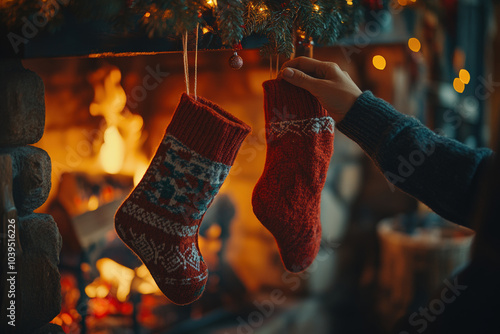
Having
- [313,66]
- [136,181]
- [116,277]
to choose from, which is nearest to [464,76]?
[313,66]

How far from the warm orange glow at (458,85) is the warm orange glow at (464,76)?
25mm

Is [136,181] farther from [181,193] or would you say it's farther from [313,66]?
[313,66]

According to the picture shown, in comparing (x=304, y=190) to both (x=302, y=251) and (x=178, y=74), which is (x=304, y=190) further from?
(x=178, y=74)

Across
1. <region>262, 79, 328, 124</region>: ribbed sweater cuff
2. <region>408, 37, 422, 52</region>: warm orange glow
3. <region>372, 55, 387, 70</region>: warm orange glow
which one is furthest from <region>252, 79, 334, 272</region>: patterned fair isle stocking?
<region>408, 37, 422, 52</region>: warm orange glow

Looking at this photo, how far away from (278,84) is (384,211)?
4.95ft

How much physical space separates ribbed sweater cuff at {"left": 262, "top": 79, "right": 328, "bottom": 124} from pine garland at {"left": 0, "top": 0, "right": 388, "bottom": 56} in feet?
0.31

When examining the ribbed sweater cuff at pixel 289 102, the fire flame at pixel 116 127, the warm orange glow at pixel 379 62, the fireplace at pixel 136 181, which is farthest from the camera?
the warm orange glow at pixel 379 62

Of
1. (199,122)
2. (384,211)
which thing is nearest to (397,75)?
(384,211)

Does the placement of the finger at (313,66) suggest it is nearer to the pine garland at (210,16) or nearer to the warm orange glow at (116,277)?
the pine garland at (210,16)

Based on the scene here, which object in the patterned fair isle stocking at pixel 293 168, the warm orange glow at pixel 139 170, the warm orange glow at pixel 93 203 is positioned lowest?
the warm orange glow at pixel 93 203

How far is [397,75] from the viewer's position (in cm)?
211

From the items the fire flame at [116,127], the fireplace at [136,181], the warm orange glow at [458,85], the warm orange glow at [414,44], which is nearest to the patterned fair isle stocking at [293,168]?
the fireplace at [136,181]

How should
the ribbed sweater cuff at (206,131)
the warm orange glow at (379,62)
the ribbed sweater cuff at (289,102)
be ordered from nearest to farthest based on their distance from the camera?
the ribbed sweater cuff at (206,131) < the ribbed sweater cuff at (289,102) < the warm orange glow at (379,62)

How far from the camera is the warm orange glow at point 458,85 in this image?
2.64 metres
